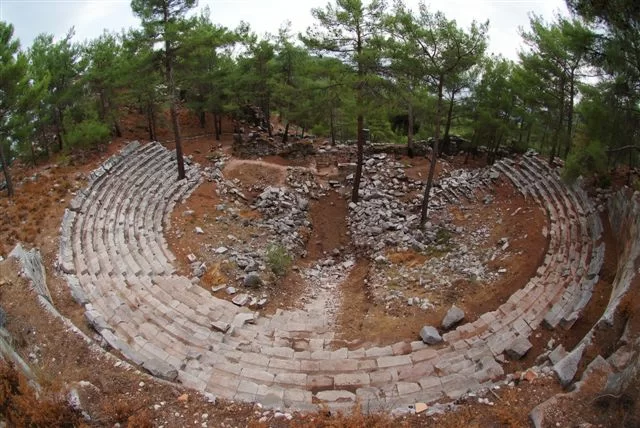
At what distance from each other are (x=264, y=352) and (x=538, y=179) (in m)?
16.1

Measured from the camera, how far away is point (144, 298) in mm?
14180

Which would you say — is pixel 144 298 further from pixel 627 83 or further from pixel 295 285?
pixel 627 83

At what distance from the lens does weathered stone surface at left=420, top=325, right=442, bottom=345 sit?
41.2ft

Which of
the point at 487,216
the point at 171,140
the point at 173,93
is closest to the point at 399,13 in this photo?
the point at 487,216

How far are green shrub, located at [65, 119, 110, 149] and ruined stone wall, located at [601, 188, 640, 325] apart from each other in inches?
940

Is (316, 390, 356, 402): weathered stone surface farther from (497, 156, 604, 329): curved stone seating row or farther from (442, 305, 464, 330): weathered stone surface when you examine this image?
(497, 156, 604, 329): curved stone seating row

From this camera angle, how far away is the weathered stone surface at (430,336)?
12562mm

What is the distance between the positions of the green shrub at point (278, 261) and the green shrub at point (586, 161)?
1144cm

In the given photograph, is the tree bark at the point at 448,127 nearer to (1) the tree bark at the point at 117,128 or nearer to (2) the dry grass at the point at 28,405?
(1) the tree bark at the point at 117,128

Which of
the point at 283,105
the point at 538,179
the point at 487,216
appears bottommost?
the point at 487,216

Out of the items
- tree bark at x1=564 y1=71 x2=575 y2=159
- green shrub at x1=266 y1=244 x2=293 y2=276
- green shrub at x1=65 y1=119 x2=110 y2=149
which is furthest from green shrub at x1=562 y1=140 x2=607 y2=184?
green shrub at x1=65 y1=119 x2=110 y2=149

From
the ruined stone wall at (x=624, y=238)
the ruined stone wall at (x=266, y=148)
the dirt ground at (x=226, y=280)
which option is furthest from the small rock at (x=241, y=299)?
the ruined stone wall at (x=266, y=148)

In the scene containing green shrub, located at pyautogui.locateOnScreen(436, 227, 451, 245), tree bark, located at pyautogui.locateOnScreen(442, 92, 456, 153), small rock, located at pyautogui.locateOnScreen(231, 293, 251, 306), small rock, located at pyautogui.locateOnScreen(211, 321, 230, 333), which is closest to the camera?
small rock, located at pyautogui.locateOnScreen(211, 321, 230, 333)

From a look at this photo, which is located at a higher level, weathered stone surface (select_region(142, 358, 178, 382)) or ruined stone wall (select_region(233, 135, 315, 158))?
ruined stone wall (select_region(233, 135, 315, 158))
